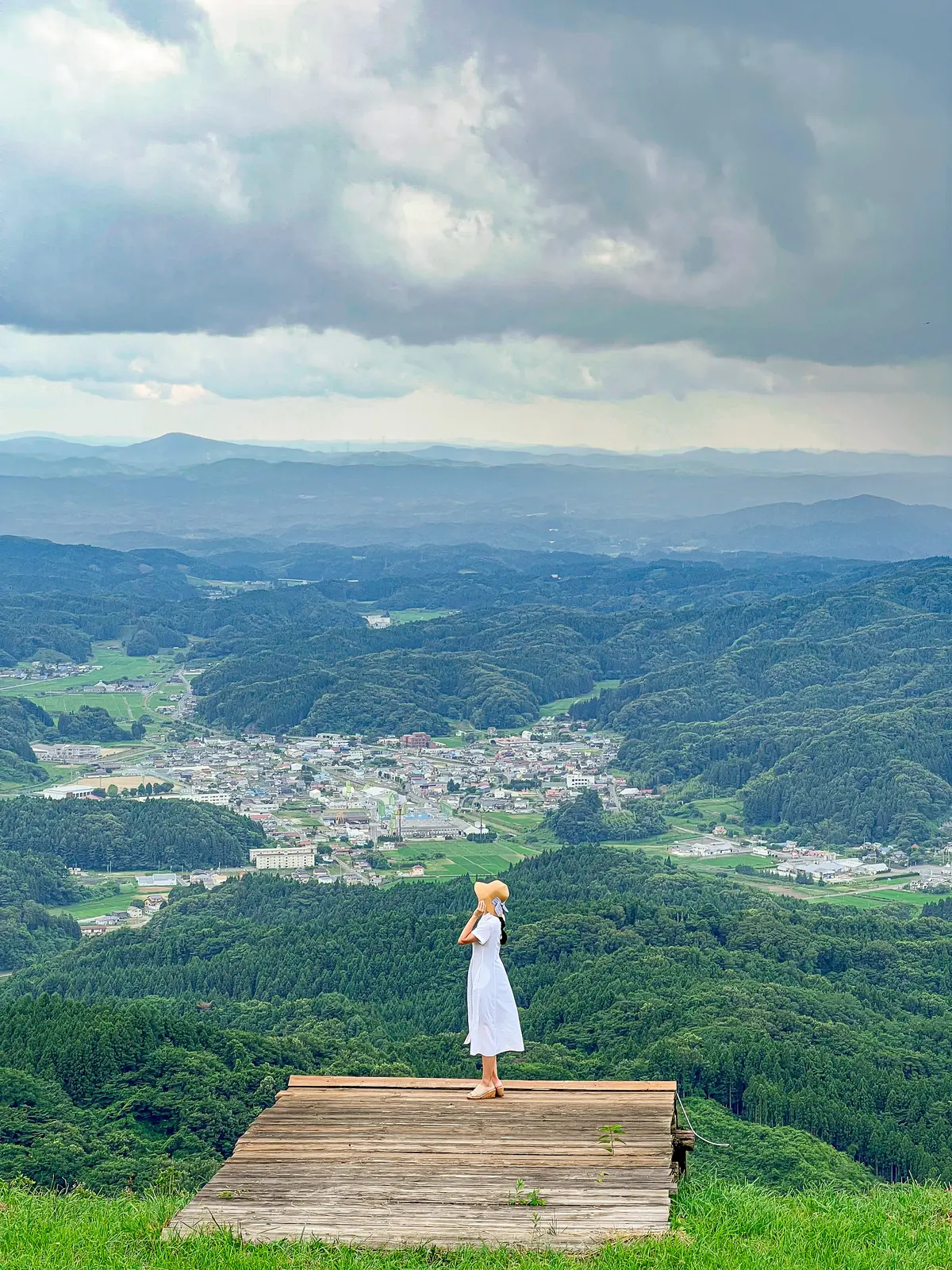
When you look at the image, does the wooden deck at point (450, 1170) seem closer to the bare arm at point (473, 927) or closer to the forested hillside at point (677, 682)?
the bare arm at point (473, 927)

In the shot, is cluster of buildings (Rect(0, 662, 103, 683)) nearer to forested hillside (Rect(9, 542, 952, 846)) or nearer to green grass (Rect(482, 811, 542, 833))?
forested hillside (Rect(9, 542, 952, 846))

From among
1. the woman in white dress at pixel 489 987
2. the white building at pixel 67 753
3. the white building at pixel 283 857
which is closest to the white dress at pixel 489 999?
the woman in white dress at pixel 489 987

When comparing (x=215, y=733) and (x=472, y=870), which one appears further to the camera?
(x=215, y=733)

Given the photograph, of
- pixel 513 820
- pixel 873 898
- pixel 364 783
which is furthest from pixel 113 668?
pixel 873 898

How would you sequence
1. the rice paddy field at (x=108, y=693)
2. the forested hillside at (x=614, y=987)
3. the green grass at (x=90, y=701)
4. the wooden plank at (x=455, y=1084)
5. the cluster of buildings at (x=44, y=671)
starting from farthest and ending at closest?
the cluster of buildings at (x=44, y=671) < the rice paddy field at (x=108, y=693) < the green grass at (x=90, y=701) < the forested hillside at (x=614, y=987) < the wooden plank at (x=455, y=1084)

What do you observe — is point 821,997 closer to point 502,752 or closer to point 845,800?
point 845,800

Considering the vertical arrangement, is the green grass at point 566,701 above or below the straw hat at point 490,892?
below

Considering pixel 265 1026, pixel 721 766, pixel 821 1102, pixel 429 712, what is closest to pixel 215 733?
pixel 429 712

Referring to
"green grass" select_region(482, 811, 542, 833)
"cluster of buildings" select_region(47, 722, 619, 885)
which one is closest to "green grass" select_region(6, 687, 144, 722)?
"cluster of buildings" select_region(47, 722, 619, 885)
